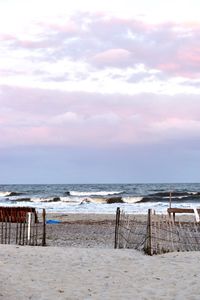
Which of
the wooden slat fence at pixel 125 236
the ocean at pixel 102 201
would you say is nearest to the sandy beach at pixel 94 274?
the wooden slat fence at pixel 125 236

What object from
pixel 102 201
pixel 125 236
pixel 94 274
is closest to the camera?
pixel 94 274

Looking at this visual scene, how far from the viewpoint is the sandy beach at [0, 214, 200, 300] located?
30.1 ft

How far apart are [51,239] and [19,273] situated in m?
7.43

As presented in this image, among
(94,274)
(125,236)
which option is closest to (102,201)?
(125,236)

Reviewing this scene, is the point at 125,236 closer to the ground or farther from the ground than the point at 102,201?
farther from the ground

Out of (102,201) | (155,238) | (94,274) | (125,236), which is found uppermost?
(155,238)

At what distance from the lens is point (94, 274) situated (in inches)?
431

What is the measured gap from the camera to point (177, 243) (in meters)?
15.5

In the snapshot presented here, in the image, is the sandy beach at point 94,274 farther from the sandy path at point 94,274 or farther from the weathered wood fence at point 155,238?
the weathered wood fence at point 155,238

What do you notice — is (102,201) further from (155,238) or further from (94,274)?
(94,274)

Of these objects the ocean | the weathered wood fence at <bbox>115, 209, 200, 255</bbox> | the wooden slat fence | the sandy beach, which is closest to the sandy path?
the sandy beach

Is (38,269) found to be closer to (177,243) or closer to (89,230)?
(177,243)

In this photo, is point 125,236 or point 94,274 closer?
point 94,274

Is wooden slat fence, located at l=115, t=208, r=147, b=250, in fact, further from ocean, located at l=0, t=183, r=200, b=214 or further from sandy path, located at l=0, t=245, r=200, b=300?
ocean, located at l=0, t=183, r=200, b=214
